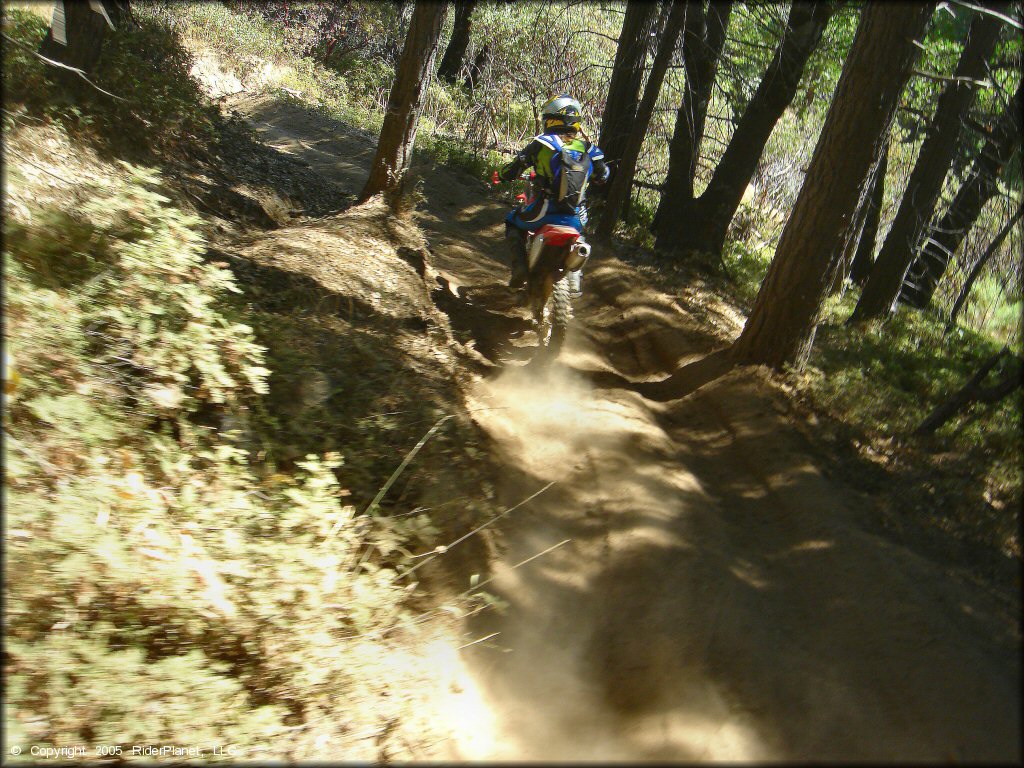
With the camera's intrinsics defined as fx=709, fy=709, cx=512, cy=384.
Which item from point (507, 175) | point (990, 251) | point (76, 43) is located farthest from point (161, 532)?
point (990, 251)

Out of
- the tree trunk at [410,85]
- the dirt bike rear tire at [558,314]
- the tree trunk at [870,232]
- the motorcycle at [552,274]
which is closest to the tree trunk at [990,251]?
the tree trunk at [870,232]

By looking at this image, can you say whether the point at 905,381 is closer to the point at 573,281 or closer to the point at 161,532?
the point at 573,281

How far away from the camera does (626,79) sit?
1360 cm

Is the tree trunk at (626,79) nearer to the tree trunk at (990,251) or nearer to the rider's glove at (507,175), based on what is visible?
the rider's glove at (507,175)

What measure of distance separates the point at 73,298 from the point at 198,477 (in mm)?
1687

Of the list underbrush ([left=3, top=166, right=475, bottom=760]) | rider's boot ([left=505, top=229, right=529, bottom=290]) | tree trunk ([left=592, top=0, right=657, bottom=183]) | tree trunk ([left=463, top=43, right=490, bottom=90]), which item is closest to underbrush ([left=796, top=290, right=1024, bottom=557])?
rider's boot ([left=505, top=229, right=529, bottom=290])

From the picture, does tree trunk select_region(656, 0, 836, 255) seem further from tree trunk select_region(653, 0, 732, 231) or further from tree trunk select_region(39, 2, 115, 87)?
tree trunk select_region(39, 2, 115, 87)

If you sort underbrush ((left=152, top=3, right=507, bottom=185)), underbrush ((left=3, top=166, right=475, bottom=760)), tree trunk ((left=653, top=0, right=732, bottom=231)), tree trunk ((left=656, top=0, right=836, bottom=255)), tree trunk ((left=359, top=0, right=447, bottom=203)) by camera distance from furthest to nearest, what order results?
underbrush ((left=152, top=3, right=507, bottom=185)) → tree trunk ((left=653, top=0, right=732, bottom=231)) → tree trunk ((left=656, top=0, right=836, bottom=255)) → tree trunk ((left=359, top=0, right=447, bottom=203)) → underbrush ((left=3, top=166, right=475, bottom=760))

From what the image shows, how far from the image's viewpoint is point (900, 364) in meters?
10.1

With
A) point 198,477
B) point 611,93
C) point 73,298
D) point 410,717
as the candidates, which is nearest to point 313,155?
point 611,93

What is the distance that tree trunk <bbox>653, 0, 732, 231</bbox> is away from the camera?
12219 millimetres

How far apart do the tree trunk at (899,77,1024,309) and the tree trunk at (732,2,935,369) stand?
3.28m

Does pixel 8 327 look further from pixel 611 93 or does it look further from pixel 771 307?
pixel 611 93

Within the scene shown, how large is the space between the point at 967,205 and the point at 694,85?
5485mm
